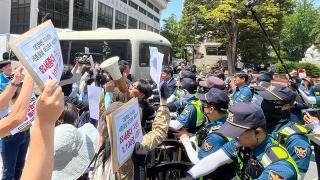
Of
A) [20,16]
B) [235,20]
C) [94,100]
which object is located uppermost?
[235,20]

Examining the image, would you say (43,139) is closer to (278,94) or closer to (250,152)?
(250,152)

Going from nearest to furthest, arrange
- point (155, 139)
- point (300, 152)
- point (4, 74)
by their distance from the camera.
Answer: point (300, 152)
point (155, 139)
point (4, 74)

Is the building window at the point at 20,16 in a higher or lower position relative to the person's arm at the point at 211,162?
higher

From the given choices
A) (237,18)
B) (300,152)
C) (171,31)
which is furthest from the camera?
(171,31)

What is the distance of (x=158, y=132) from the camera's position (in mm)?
2910

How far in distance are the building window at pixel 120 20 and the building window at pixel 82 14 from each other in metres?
6.64

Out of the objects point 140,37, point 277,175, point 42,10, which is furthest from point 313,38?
point 277,175

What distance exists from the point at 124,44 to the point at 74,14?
65.0ft

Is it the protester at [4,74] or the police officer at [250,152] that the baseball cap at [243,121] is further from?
the protester at [4,74]

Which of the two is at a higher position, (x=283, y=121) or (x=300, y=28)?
(x=300, y=28)

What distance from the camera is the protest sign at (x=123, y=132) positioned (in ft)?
6.08

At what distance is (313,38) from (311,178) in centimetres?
5115

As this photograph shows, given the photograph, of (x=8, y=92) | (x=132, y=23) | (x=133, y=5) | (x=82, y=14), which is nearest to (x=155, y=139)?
(x=8, y=92)

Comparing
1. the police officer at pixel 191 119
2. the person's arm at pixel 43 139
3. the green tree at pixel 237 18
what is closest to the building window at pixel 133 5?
the green tree at pixel 237 18
